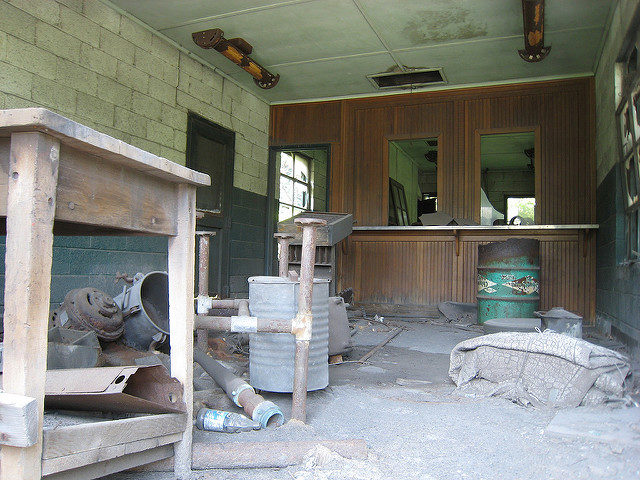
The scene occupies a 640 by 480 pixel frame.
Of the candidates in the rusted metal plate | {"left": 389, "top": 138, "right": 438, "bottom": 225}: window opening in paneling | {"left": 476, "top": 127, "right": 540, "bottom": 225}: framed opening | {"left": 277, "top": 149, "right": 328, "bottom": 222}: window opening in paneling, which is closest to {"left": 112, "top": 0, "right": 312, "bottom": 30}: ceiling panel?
{"left": 277, "top": 149, "right": 328, "bottom": 222}: window opening in paneling

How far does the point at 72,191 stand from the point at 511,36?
19.1ft

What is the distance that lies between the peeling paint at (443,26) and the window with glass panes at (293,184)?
385 centimetres

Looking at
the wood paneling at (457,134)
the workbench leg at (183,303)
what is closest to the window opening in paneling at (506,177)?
the wood paneling at (457,134)

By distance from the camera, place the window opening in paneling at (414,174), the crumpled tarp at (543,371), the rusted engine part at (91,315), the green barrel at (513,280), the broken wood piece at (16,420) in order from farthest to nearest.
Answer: the window opening in paneling at (414,174) < the green barrel at (513,280) < the rusted engine part at (91,315) < the crumpled tarp at (543,371) < the broken wood piece at (16,420)

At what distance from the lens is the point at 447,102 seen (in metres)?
7.41

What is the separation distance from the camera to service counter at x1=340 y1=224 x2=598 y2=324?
21.4 ft

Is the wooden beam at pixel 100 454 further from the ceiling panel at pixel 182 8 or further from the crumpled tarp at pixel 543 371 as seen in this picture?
the ceiling panel at pixel 182 8

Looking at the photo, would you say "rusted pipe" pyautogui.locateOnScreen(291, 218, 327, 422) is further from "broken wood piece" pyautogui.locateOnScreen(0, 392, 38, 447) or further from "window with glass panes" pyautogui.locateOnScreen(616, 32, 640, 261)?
"window with glass panes" pyautogui.locateOnScreen(616, 32, 640, 261)

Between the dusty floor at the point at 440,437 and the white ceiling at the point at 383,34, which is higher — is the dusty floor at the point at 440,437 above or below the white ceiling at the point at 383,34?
Result: below

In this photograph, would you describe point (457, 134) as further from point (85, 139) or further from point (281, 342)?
point (85, 139)

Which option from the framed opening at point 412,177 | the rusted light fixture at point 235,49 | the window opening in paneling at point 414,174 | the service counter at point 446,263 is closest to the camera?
the rusted light fixture at point 235,49

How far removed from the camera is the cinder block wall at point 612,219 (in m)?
3.95

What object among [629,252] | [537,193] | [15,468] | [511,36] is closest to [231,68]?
[511,36]

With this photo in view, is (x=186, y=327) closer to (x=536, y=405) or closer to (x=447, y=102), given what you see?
(x=536, y=405)
